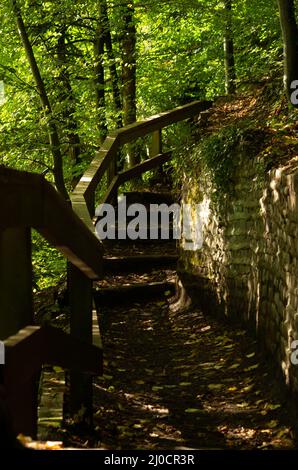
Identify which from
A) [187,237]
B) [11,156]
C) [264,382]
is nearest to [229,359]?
[264,382]

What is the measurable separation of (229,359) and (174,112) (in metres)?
5.96

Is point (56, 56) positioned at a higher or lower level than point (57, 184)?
higher

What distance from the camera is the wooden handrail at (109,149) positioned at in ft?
22.1

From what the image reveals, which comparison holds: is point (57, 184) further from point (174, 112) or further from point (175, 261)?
point (175, 261)

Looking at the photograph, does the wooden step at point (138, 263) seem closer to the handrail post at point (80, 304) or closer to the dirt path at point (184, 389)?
the dirt path at point (184, 389)

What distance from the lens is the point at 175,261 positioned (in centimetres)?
974

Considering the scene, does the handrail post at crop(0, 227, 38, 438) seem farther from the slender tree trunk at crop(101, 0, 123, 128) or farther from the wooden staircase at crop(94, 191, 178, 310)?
the slender tree trunk at crop(101, 0, 123, 128)

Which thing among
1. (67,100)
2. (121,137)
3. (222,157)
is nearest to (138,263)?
(121,137)

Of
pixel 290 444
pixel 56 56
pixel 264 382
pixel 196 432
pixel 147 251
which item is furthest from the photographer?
pixel 56 56

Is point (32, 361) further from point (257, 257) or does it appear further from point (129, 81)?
point (129, 81)

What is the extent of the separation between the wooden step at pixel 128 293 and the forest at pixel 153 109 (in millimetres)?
39

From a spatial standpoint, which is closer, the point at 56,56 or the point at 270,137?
the point at 270,137

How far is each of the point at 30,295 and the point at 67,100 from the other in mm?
9504

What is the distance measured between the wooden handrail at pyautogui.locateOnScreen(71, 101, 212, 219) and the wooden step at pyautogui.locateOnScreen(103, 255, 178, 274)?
4.21ft
